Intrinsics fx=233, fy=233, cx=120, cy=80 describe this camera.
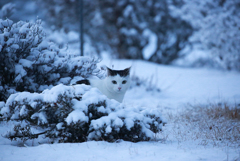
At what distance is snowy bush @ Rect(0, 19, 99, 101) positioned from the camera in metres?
4.01

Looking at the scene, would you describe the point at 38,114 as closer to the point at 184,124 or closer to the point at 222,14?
the point at 184,124

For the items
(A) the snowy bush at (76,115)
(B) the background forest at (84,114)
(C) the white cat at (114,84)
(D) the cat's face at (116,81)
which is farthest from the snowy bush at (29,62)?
(A) the snowy bush at (76,115)

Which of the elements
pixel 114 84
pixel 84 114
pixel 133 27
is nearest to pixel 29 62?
pixel 114 84

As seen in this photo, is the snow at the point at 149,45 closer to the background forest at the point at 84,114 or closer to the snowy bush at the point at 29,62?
the background forest at the point at 84,114

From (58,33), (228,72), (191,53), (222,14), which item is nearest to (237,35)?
(222,14)

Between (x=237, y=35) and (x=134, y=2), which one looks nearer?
(x=237, y=35)

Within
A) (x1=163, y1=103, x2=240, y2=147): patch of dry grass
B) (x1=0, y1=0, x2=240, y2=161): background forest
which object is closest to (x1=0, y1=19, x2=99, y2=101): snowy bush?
(x1=0, y1=0, x2=240, y2=161): background forest

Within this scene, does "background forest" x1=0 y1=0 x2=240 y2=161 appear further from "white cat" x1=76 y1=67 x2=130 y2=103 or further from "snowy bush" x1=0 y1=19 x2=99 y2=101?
"white cat" x1=76 y1=67 x2=130 y2=103

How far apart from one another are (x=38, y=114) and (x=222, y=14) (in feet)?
33.1

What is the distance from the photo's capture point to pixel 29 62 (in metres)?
4.05

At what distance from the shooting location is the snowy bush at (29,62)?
401cm

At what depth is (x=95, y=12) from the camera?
1655 cm

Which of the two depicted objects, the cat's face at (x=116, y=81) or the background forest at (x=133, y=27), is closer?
the cat's face at (x=116, y=81)

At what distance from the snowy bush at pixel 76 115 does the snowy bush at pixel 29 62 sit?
120cm
